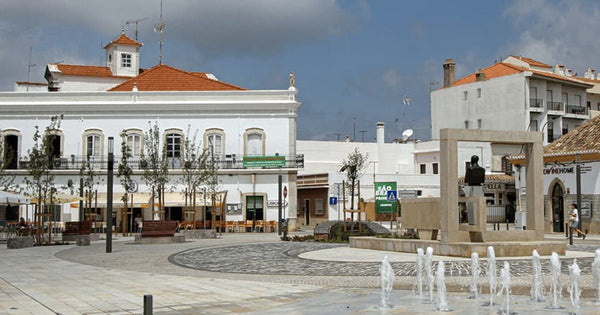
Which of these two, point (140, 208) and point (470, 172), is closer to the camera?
point (470, 172)

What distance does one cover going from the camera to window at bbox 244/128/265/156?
1822 inches

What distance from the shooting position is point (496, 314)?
9.45 meters

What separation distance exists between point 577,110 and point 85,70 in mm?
44810

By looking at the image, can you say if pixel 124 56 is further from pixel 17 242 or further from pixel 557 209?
pixel 557 209

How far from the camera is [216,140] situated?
46.5 meters

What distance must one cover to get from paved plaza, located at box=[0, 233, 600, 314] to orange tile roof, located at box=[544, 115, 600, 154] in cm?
1871

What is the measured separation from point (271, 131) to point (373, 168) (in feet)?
69.3

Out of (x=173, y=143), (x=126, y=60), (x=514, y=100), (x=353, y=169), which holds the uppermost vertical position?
(x=126, y=60)

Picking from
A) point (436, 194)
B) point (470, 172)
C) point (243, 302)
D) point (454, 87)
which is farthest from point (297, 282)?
point (454, 87)

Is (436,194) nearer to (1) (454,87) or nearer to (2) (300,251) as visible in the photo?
(1) (454,87)

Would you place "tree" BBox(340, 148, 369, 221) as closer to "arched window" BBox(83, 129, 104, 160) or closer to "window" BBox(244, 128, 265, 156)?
"window" BBox(244, 128, 265, 156)

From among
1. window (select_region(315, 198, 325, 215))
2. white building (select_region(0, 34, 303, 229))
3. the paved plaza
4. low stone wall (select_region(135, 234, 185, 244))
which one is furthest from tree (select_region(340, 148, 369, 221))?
the paved plaza

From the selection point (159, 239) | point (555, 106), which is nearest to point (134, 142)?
point (159, 239)

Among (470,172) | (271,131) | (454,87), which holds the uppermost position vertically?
(454,87)
